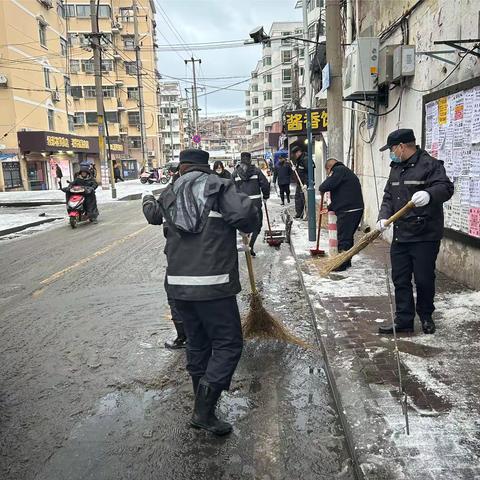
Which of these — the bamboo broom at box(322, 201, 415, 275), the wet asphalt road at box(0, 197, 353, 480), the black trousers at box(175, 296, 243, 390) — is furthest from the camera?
the bamboo broom at box(322, 201, 415, 275)

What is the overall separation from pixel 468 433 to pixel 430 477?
21.4 inches

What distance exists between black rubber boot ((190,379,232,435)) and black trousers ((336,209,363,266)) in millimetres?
4438

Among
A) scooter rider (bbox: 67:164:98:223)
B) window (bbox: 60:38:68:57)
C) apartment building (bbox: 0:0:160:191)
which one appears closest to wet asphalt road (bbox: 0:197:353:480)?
scooter rider (bbox: 67:164:98:223)

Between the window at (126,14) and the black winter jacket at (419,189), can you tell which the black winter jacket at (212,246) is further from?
the window at (126,14)

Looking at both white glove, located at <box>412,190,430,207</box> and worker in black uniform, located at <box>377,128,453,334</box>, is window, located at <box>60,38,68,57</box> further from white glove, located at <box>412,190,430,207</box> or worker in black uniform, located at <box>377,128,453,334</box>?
white glove, located at <box>412,190,430,207</box>

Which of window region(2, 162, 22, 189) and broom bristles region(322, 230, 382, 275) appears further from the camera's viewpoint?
window region(2, 162, 22, 189)

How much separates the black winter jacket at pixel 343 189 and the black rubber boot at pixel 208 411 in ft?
14.9

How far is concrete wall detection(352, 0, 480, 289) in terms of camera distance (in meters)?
5.66

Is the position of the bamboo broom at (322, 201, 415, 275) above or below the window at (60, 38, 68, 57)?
below

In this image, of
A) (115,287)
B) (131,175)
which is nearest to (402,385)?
(115,287)

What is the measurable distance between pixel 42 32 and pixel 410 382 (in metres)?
Answer: 37.2

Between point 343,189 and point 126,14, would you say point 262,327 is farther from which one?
point 126,14

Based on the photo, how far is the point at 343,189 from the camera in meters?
7.16

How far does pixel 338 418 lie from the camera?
331 cm
